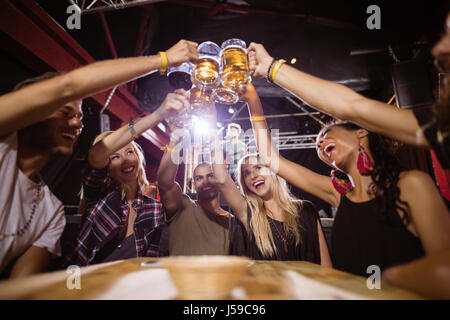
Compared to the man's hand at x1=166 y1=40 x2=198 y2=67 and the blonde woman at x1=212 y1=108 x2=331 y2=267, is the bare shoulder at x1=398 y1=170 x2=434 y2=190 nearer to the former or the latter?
the blonde woman at x1=212 y1=108 x2=331 y2=267

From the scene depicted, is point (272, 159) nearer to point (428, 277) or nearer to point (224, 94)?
point (224, 94)

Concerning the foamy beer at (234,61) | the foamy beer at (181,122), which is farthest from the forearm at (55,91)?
the foamy beer at (181,122)

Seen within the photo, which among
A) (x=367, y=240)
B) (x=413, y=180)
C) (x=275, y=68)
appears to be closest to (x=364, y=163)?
(x=413, y=180)

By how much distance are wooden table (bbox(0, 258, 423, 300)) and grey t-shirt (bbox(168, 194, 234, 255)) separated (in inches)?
47.5

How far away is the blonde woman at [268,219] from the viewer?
1730 mm

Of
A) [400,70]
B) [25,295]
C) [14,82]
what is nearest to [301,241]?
[25,295]

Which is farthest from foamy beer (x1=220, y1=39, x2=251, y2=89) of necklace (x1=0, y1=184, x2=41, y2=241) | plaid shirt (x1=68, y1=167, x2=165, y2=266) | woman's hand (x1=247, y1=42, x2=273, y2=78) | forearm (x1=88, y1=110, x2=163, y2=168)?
plaid shirt (x1=68, y1=167, x2=165, y2=266)

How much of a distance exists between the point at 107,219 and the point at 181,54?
149 cm

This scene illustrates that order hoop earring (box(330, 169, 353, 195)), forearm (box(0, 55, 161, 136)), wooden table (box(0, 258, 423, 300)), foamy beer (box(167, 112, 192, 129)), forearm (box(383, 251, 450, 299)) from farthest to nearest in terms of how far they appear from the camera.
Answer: foamy beer (box(167, 112, 192, 129)), hoop earring (box(330, 169, 353, 195)), forearm (box(0, 55, 161, 136)), wooden table (box(0, 258, 423, 300)), forearm (box(383, 251, 450, 299))

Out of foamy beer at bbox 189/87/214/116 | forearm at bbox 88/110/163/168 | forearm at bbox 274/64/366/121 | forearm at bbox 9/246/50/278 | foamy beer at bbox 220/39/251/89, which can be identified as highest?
foamy beer at bbox 189/87/214/116

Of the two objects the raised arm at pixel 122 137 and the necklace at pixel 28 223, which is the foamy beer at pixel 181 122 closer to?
the raised arm at pixel 122 137

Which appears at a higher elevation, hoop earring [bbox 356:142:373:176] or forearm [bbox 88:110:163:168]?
forearm [bbox 88:110:163:168]

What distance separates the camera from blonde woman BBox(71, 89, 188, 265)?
1.70 meters

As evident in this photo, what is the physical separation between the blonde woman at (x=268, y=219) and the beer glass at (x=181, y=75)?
0.46 metres
